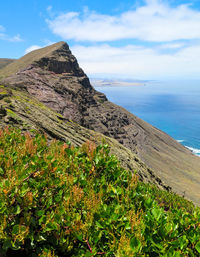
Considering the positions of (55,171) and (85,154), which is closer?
(55,171)

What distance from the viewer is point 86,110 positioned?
71688 mm

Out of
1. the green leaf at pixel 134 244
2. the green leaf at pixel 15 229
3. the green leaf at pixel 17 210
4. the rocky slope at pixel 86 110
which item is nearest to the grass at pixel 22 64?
the rocky slope at pixel 86 110

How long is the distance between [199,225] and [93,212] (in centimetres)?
Result: 238

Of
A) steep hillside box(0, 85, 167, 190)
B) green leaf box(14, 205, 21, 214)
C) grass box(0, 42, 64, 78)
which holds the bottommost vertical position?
green leaf box(14, 205, 21, 214)

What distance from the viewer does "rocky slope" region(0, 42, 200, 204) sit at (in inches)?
2015

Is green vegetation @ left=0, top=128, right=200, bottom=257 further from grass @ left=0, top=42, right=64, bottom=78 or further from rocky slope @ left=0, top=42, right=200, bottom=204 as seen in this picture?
grass @ left=0, top=42, right=64, bottom=78

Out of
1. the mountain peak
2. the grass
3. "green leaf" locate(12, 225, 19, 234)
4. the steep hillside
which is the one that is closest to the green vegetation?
"green leaf" locate(12, 225, 19, 234)

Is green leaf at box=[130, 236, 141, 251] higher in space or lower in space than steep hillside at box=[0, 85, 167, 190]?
lower

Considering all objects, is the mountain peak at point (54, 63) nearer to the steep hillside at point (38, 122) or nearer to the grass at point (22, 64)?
the grass at point (22, 64)

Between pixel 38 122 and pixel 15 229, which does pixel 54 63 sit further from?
pixel 15 229

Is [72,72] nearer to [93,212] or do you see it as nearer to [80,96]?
[80,96]

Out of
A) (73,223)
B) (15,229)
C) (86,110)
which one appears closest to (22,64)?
(86,110)

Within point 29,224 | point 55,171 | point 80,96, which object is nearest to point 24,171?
point 55,171

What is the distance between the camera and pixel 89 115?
72.8m
